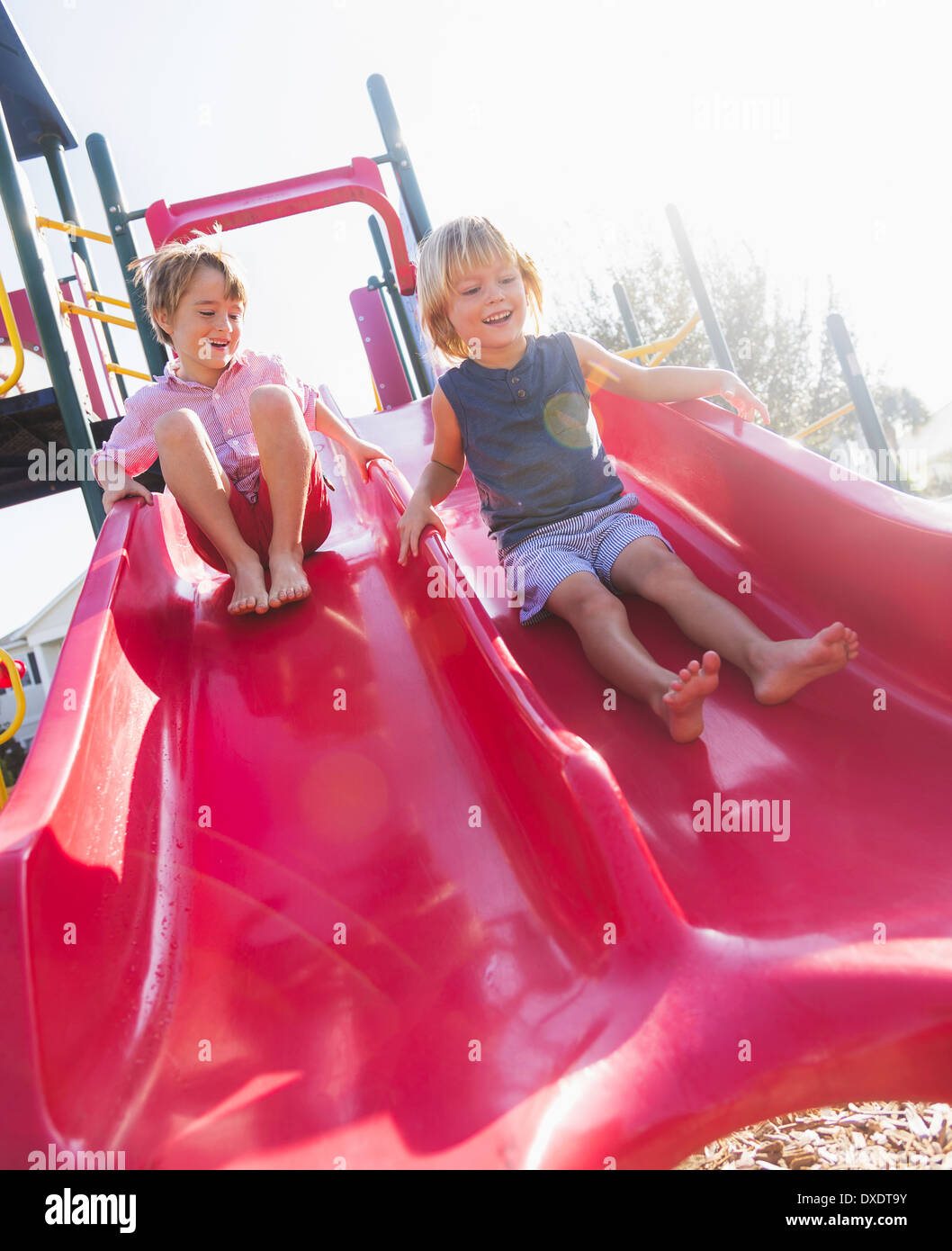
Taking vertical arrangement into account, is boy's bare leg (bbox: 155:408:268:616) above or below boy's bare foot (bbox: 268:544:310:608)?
above

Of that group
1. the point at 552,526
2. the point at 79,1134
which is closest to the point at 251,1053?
the point at 79,1134

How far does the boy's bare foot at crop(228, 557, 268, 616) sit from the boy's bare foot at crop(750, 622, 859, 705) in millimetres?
1014

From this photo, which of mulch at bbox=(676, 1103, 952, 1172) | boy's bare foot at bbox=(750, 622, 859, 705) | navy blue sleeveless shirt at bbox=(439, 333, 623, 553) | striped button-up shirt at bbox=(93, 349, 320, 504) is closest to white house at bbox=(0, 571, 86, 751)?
striped button-up shirt at bbox=(93, 349, 320, 504)

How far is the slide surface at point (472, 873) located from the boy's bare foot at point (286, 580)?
53mm

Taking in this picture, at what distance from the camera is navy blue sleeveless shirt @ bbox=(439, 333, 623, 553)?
76.7 inches

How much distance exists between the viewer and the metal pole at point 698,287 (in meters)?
5.63

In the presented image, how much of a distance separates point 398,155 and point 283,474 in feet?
10.8

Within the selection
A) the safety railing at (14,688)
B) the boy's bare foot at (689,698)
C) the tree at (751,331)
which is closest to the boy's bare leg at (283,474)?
the boy's bare foot at (689,698)

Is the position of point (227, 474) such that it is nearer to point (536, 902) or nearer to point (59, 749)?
point (59, 749)

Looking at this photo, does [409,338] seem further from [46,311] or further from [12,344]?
[12,344]

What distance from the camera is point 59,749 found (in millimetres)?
1250

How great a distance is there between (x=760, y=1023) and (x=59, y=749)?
3.23ft

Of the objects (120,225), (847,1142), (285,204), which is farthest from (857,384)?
(847,1142)

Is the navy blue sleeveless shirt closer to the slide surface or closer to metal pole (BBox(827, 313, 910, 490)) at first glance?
the slide surface
